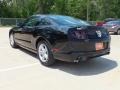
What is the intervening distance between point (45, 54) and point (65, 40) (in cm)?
102

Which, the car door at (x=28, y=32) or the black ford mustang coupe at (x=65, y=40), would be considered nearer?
the black ford mustang coupe at (x=65, y=40)

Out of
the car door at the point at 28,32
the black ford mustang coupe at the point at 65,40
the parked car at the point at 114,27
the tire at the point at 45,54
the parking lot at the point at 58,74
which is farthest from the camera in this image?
the parked car at the point at 114,27

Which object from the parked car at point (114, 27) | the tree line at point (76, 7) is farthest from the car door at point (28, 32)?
the tree line at point (76, 7)

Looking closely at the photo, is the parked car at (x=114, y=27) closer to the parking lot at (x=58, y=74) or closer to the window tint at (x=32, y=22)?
the parking lot at (x=58, y=74)

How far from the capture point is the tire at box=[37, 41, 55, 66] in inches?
283

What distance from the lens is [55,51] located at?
6.91 m

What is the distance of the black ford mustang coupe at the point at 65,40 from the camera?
6.64 meters

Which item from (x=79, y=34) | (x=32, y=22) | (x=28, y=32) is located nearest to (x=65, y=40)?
(x=79, y=34)

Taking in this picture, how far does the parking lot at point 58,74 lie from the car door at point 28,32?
0.53 metres

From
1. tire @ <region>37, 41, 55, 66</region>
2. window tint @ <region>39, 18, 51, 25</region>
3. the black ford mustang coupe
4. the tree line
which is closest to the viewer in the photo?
the black ford mustang coupe

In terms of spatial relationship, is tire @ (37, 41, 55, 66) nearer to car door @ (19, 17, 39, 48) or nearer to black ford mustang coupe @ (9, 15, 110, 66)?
black ford mustang coupe @ (9, 15, 110, 66)

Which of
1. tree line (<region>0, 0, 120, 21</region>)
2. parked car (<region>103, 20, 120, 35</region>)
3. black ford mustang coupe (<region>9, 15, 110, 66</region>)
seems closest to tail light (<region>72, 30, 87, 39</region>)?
black ford mustang coupe (<region>9, 15, 110, 66</region>)

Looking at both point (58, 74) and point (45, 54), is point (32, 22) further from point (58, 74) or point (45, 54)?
point (58, 74)

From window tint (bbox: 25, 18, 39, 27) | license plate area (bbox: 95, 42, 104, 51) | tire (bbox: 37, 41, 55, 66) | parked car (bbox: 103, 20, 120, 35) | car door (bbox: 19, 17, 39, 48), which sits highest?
window tint (bbox: 25, 18, 39, 27)
